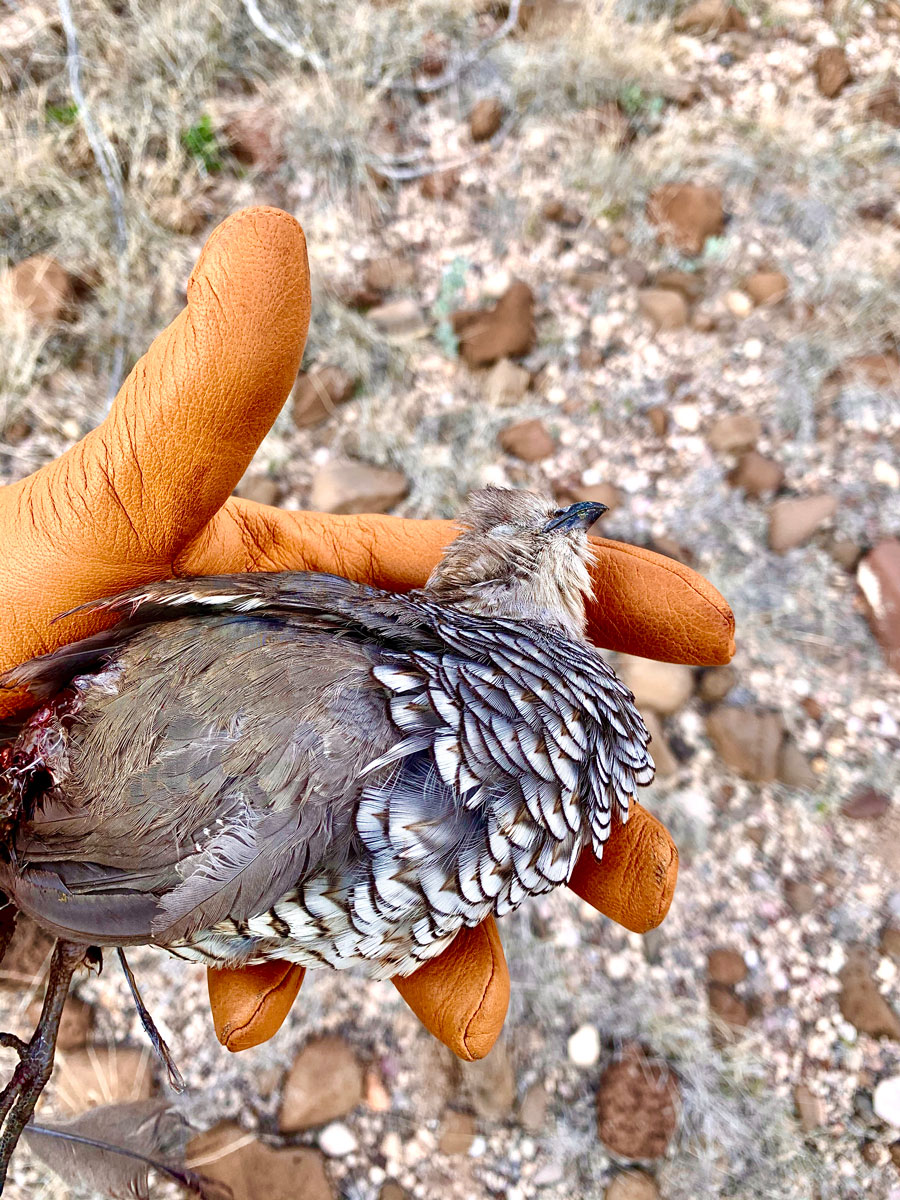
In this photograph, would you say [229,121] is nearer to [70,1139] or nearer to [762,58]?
[762,58]

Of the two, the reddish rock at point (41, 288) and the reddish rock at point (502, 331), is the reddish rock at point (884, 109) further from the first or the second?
the reddish rock at point (41, 288)

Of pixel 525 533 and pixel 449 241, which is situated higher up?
pixel 449 241

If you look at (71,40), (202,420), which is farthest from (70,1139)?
(71,40)

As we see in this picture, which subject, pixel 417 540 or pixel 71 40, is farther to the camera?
pixel 71 40

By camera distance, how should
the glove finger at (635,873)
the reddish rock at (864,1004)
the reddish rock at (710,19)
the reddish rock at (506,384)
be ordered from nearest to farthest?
the glove finger at (635,873) → the reddish rock at (864,1004) → the reddish rock at (506,384) → the reddish rock at (710,19)

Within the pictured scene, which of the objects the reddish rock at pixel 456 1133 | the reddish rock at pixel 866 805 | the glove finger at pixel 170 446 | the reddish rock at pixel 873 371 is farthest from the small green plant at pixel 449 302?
the reddish rock at pixel 456 1133

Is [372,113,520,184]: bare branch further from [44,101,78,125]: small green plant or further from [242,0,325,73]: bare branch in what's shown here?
[44,101,78,125]: small green plant

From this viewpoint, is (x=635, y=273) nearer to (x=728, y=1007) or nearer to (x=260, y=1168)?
(x=728, y=1007)
